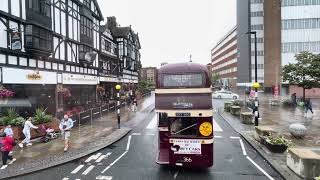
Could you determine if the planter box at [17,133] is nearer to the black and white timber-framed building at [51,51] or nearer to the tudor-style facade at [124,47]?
the black and white timber-framed building at [51,51]

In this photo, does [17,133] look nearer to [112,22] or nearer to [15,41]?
[15,41]

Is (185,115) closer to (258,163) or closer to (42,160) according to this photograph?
(258,163)

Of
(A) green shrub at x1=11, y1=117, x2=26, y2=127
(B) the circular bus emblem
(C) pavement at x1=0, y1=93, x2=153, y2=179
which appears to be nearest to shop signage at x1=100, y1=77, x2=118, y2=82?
(C) pavement at x1=0, y1=93, x2=153, y2=179

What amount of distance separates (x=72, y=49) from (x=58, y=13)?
3.67 metres

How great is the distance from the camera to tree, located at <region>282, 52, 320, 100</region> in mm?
30487

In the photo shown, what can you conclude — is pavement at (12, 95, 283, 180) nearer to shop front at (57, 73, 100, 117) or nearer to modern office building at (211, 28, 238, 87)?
shop front at (57, 73, 100, 117)

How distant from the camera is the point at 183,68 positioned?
10.9 m

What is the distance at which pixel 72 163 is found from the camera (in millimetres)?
11758

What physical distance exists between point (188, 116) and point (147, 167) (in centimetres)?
278

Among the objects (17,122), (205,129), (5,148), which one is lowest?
(5,148)

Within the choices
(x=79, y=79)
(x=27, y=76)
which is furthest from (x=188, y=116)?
(x=79, y=79)

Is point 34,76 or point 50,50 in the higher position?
point 50,50

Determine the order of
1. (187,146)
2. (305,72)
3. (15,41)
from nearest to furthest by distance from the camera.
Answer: (187,146)
(15,41)
(305,72)

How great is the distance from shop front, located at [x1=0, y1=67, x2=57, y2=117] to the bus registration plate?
9732mm
